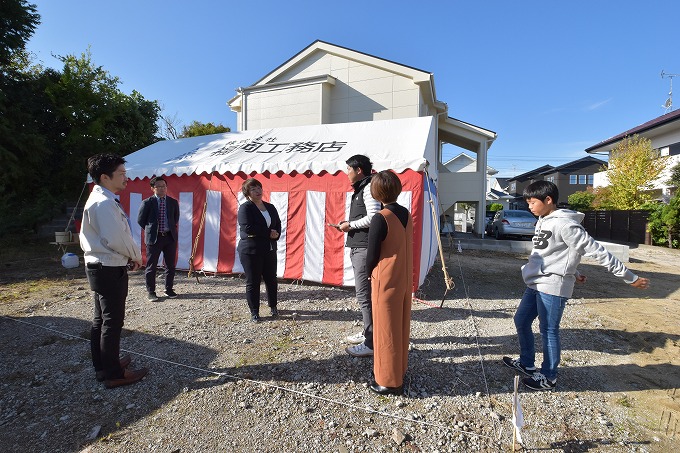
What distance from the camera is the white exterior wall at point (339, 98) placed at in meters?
11.6

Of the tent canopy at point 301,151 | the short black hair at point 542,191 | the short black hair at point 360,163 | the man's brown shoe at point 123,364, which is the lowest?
the man's brown shoe at point 123,364

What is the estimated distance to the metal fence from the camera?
552 inches

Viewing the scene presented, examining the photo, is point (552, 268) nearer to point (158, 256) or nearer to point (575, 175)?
point (158, 256)

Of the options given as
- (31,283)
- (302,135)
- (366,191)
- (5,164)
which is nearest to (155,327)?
(366,191)

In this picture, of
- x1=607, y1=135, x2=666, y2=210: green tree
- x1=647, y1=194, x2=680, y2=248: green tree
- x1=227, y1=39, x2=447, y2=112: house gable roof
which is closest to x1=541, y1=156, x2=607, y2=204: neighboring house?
x1=607, y1=135, x2=666, y2=210: green tree

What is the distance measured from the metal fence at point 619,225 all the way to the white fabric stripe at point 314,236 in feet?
50.5

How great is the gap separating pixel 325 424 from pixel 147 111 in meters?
17.2

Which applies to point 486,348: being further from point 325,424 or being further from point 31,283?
point 31,283

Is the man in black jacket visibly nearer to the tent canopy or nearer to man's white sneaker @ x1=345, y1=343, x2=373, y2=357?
man's white sneaker @ x1=345, y1=343, x2=373, y2=357

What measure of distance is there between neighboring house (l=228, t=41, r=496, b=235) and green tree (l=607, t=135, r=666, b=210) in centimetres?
919

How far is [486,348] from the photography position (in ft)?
A: 11.0

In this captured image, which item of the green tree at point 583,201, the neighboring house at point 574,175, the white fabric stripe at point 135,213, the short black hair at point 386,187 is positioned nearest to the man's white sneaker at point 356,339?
the short black hair at point 386,187

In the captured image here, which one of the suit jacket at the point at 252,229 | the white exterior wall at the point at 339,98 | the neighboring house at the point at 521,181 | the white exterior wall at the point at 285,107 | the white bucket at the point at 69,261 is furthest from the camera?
the neighboring house at the point at 521,181

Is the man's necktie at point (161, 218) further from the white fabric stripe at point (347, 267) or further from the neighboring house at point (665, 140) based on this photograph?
the neighboring house at point (665, 140)
